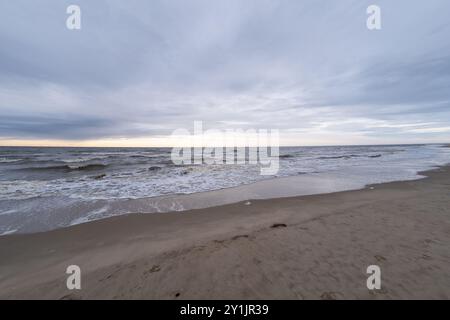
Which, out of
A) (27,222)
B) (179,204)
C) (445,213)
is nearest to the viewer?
(445,213)

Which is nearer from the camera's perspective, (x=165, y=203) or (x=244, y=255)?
(x=244, y=255)

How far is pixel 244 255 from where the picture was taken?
3.54 meters

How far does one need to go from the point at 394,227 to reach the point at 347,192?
4341 mm

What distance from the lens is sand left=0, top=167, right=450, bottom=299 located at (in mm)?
2775

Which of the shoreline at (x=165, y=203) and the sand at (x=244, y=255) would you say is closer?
the sand at (x=244, y=255)

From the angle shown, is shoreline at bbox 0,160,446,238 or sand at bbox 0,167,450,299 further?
shoreline at bbox 0,160,446,238

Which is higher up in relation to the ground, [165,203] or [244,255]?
[244,255]

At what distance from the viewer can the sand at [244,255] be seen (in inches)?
109

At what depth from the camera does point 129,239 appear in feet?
15.6
